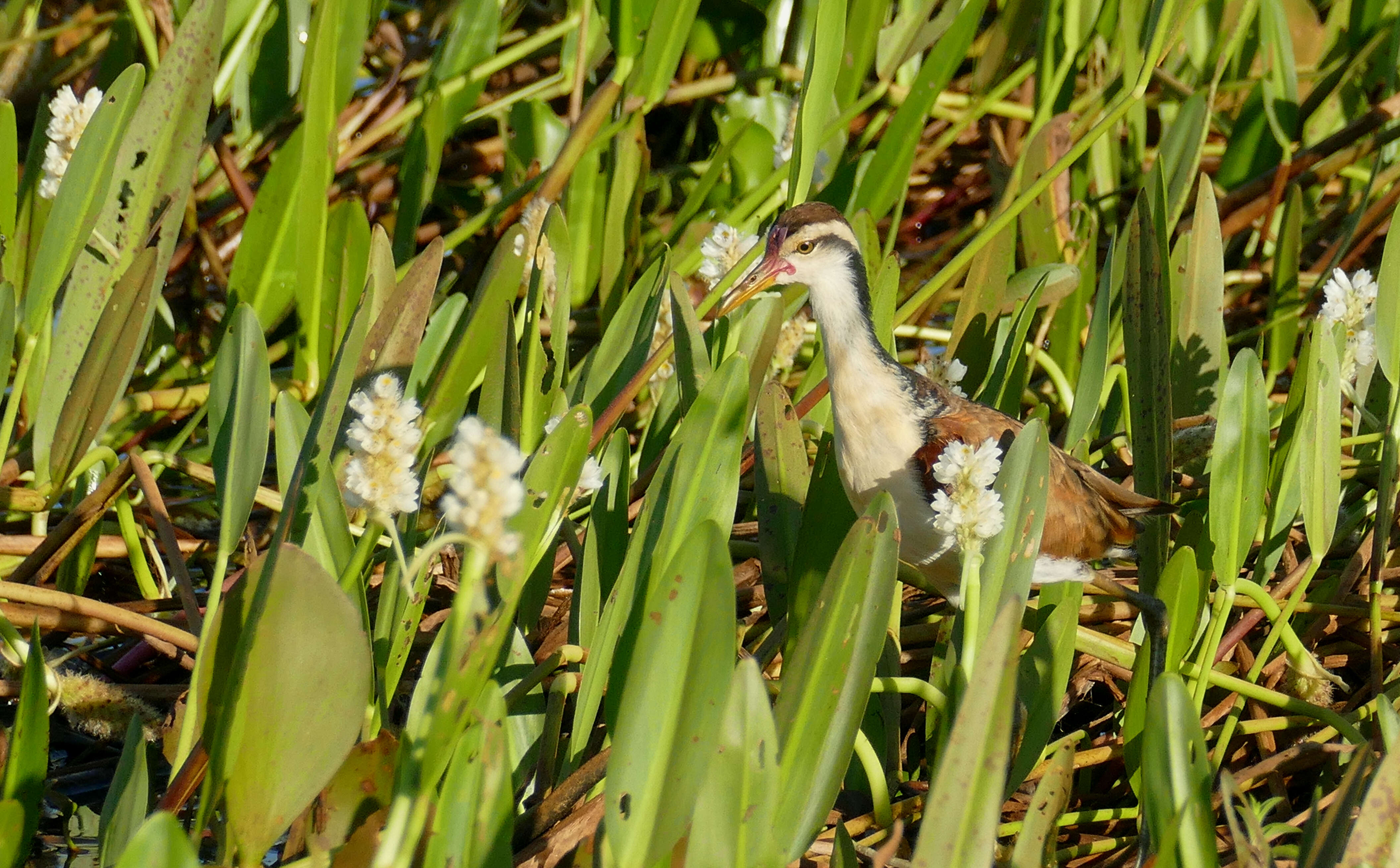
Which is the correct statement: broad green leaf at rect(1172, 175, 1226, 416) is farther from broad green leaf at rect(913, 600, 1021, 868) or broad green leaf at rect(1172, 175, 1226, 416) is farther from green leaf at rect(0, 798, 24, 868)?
green leaf at rect(0, 798, 24, 868)

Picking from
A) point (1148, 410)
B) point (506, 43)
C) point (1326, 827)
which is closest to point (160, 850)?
point (1326, 827)

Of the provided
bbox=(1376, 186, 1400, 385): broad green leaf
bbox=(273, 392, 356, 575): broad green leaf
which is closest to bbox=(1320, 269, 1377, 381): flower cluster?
bbox=(1376, 186, 1400, 385): broad green leaf

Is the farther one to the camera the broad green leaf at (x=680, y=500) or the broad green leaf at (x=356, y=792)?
the broad green leaf at (x=680, y=500)

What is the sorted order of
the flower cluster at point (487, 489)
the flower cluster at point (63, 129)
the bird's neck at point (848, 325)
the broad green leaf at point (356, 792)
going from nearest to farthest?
the flower cluster at point (487, 489) → the broad green leaf at point (356, 792) → the flower cluster at point (63, 129) → the bird's neck at point (848, 325)

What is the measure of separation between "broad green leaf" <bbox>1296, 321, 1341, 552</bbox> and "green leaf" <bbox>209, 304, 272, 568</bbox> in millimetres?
1600

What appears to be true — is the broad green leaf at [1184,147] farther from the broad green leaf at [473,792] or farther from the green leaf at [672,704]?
the broad green leaf at [473,792]

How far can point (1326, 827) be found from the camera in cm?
152

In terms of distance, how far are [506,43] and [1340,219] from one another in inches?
114

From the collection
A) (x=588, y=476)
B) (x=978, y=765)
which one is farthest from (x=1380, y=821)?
(x=588, y=476)

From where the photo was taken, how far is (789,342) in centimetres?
310

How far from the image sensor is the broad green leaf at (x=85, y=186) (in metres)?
2.24

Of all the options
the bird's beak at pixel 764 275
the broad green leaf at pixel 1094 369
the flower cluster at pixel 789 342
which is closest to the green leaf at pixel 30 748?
the bird's beak at pixel 764 275

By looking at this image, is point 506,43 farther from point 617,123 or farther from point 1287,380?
point 1287,380

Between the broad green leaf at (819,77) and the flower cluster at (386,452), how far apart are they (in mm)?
1338
